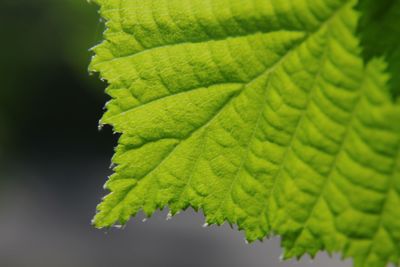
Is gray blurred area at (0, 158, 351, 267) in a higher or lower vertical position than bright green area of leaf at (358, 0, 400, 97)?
higher

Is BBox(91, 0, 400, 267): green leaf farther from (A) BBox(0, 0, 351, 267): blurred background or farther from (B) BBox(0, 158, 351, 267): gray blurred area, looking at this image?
(B) BBox(0, 158, 351, 267): gray blurred area

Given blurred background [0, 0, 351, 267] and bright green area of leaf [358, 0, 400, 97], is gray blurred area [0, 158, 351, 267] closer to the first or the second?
blurred background [0, 0, 351, 267]

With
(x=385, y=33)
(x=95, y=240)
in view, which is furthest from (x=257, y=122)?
(x=95, y=240)

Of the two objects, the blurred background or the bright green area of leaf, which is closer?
the bright green area of leaf

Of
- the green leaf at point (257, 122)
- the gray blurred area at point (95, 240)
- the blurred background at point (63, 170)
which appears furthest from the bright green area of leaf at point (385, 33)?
the gray blurred area at point (95, 240)

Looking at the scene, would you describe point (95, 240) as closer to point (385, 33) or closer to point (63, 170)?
point (63, 170)

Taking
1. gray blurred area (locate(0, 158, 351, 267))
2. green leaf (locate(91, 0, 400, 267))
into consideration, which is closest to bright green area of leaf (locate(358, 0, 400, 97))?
green leaf (locate(91, 0, 400, 267))

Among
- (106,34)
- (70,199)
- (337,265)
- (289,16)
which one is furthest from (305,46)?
(70,199)
